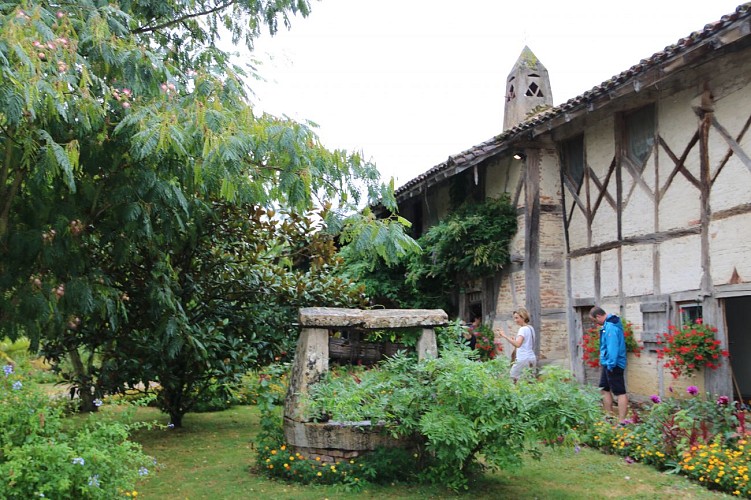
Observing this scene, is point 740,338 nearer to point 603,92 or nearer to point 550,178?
point 550,178

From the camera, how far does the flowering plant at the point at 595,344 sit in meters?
10.3

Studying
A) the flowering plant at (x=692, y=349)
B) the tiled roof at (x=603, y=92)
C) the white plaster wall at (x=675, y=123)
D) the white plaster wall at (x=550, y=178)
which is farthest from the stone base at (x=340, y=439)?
the white plaster wall at (x=550, y=178)

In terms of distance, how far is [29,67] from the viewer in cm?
451

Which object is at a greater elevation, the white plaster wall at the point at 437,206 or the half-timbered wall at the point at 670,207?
the white plaster wall at the point at 437,206

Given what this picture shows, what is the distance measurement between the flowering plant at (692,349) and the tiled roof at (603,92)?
3.30 m

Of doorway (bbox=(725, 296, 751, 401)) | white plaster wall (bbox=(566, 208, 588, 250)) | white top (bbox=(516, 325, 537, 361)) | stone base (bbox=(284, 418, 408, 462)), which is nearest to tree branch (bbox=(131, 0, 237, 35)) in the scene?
stone base (bbox=(284, 418, 408, 462))

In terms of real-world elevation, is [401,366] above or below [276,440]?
above

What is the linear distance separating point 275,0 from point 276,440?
5373 mm

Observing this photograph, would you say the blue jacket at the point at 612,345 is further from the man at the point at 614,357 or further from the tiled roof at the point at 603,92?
the tiled roof at the point at 603,92

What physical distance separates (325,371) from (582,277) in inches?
256

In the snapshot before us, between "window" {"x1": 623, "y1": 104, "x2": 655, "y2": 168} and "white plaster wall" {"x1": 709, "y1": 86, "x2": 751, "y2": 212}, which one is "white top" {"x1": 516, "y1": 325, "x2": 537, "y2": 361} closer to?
"white plaster wall" {"x1": 709, "y1": 86, "x2": 751, "y2": 212}

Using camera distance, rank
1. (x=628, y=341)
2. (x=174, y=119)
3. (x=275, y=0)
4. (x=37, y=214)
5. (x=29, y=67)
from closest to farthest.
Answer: (x=29, y=67)
(x=174, y=119)
(x=37, y=214)
(x=275, y=0)
(x=628, y=341)

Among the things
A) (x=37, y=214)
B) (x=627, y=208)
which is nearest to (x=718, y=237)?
(x=627, y=208)

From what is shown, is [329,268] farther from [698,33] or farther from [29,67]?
[29,67]
